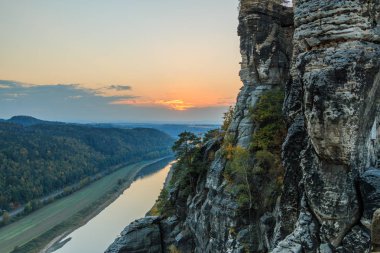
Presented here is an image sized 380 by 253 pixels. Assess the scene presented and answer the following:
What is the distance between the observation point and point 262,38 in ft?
74.7

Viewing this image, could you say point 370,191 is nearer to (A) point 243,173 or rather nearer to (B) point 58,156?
(A) point 243,173

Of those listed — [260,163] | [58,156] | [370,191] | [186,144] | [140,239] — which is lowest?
[58,156]

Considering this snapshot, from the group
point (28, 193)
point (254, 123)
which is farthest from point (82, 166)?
point (254, 123)

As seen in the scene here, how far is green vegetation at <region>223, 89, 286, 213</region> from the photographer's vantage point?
18156 millimetres

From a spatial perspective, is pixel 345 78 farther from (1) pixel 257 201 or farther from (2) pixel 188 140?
(2) pixel 188 140

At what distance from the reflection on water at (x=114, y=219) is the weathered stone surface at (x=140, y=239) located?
1836 cm

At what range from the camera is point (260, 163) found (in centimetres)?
1898

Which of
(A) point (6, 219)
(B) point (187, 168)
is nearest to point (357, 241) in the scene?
(B) point (187, 168)

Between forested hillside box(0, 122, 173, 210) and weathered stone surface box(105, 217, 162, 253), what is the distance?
51189mm

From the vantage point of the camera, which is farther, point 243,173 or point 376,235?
point 243,173

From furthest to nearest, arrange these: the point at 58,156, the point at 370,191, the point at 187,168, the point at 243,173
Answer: the point at 58,156, the point at 187,168, the point at 243,173, the point at 370,191

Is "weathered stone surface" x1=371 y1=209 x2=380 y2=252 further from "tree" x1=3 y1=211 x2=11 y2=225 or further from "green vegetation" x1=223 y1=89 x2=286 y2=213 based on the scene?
"tree" x1=3 y1=211 x2=11 y2=225

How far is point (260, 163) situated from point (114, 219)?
41.9 m

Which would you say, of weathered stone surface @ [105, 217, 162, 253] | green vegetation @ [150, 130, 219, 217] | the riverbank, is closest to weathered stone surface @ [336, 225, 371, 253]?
green vegetation @ [150, 130, 219, 217]
